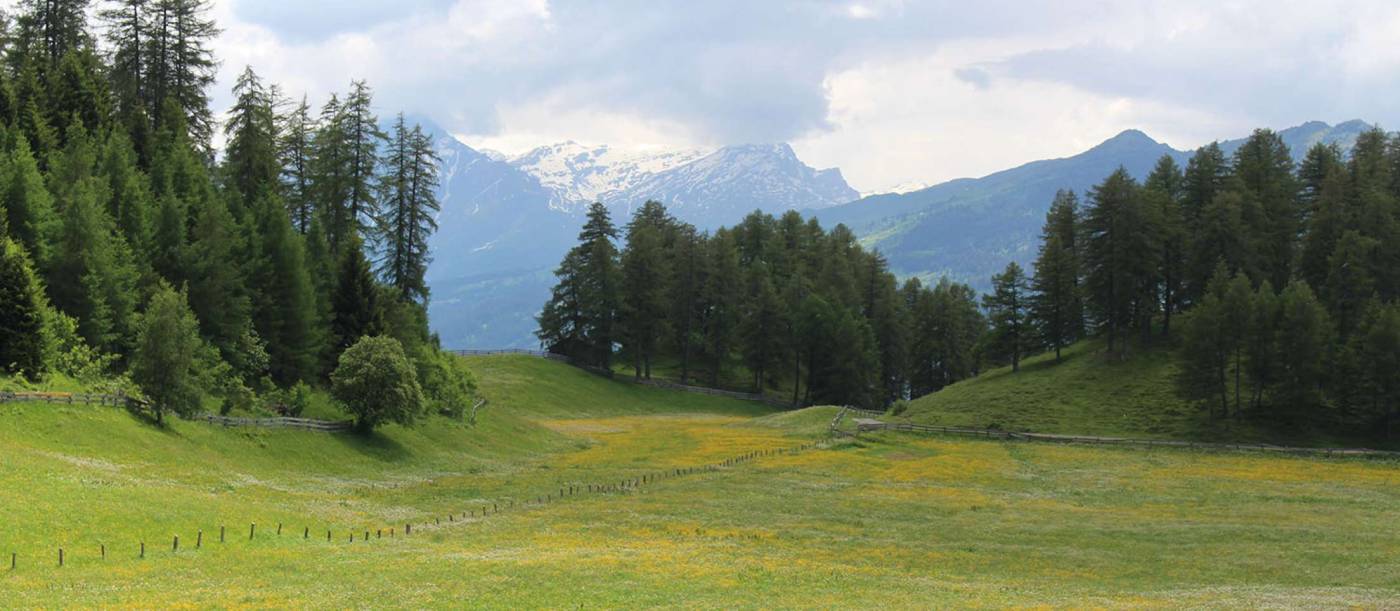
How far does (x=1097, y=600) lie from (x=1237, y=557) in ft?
39.9

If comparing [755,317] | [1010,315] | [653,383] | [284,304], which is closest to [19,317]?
[284,304]

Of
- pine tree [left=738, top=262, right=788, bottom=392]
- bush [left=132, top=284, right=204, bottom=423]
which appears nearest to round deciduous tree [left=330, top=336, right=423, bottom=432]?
bush [left=132, top=284, right=204, bottom=423]

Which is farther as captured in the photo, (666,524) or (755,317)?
(755,317)

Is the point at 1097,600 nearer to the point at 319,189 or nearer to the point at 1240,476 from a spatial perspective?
the point at 1240,476

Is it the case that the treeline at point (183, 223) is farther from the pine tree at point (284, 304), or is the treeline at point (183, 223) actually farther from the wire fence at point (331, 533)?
the wire fence at point (331, 533)

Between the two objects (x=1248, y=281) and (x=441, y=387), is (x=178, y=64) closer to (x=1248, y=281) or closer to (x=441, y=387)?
(x=441, y=387)

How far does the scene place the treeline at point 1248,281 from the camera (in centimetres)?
8094

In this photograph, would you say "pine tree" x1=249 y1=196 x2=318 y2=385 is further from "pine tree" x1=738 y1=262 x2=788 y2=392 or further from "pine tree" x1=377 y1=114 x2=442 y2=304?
"pine tree" x1=738 y1=262 x2=788 y2=392

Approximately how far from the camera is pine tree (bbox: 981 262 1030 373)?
11144 cm

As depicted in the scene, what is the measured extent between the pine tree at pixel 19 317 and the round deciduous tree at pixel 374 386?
18.0 m

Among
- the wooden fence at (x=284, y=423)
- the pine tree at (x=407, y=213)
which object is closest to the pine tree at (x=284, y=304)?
the wooden fence at (x=284, y=423)

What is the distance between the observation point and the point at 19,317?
163ft

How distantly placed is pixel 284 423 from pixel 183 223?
57.9 ft

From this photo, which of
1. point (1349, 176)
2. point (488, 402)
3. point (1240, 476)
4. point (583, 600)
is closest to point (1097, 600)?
point (583, 600)
